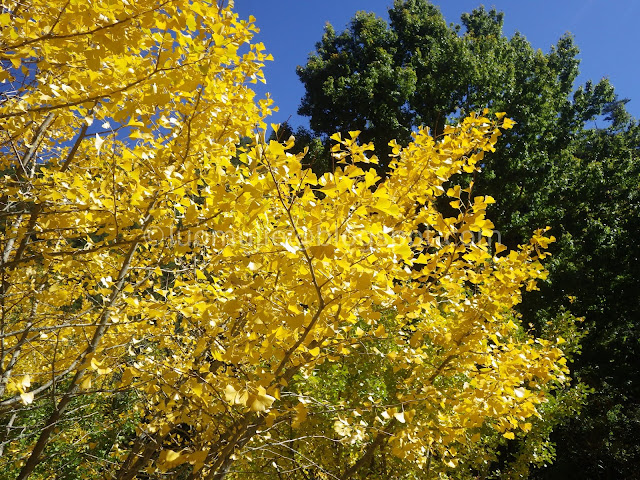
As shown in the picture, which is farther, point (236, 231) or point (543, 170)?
point (543, 170)

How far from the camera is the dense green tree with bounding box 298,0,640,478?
330 inches

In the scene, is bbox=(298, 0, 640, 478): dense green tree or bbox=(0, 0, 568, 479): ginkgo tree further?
bbox=(298, 0, 640, 478): dense green tree

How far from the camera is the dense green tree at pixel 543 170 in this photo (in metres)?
8.38

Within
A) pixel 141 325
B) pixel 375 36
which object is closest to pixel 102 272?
pixel 141 325

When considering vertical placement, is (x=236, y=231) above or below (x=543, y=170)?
below

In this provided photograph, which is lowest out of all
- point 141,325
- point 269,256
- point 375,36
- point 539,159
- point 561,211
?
point 141,325

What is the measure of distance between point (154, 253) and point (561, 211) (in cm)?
940

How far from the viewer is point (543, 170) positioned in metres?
8.94

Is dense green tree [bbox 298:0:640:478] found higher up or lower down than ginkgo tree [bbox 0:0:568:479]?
higher up

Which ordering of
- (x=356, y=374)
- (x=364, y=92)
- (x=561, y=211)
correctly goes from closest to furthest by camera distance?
(x=356, y=374), (x=561, y=211), (x=364, y=92)

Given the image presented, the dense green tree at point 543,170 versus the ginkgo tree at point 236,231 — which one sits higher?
the dense green tree at point 543,170

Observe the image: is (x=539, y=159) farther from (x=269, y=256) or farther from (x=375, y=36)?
(x=269, y=256)

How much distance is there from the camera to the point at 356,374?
424cm

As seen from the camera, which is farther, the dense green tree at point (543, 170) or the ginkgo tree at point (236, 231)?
the dense green tree at point (543, 170)
